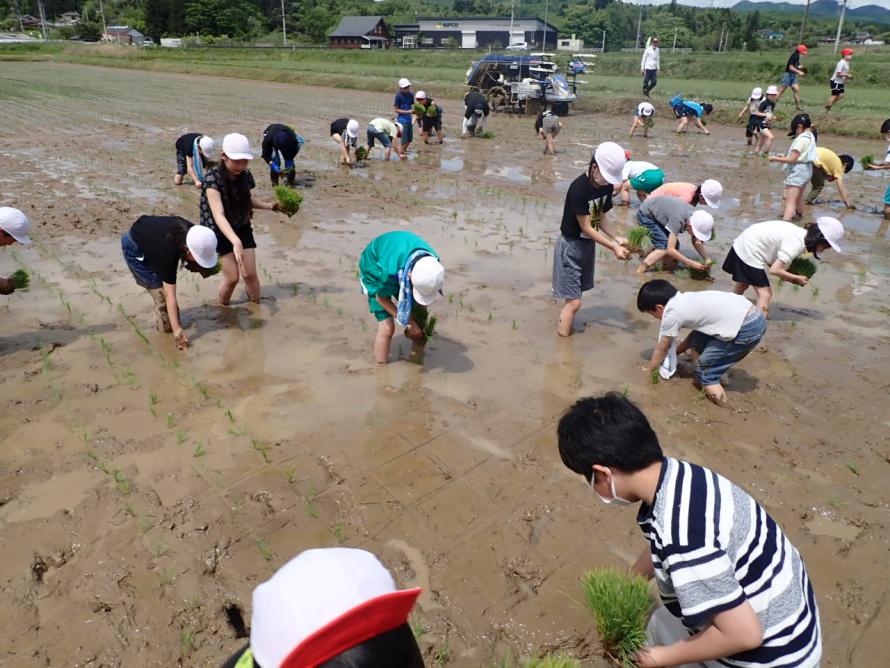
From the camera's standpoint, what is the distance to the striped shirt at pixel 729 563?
1532 mm

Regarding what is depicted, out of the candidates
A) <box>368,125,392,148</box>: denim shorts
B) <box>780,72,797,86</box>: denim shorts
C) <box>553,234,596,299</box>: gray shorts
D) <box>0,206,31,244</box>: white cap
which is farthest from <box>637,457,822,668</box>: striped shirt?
<box>780,72,797,86</box>: denim shorts

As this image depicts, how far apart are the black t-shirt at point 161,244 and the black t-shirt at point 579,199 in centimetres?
284

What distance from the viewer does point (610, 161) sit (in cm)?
438

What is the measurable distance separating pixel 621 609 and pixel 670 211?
15.4ft

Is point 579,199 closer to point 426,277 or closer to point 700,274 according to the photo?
point 426,277

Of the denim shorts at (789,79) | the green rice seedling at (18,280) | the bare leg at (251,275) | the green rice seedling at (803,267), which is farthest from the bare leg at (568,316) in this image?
the denim shorts at (789,79)

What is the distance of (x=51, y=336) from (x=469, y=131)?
40.0ft

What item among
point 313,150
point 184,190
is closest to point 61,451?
point 184,190

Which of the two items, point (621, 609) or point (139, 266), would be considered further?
point (139, 266)

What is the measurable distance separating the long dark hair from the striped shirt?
14.5 feet

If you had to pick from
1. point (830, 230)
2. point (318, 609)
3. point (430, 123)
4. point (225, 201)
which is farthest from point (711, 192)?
point (430, 123)

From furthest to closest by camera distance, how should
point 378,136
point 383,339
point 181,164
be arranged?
point 378,136
point 181,164
point 383,339

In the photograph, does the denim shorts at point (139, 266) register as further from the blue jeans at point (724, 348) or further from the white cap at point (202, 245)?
the blue jeans at point (724, 348)

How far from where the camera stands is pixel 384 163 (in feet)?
40.0
